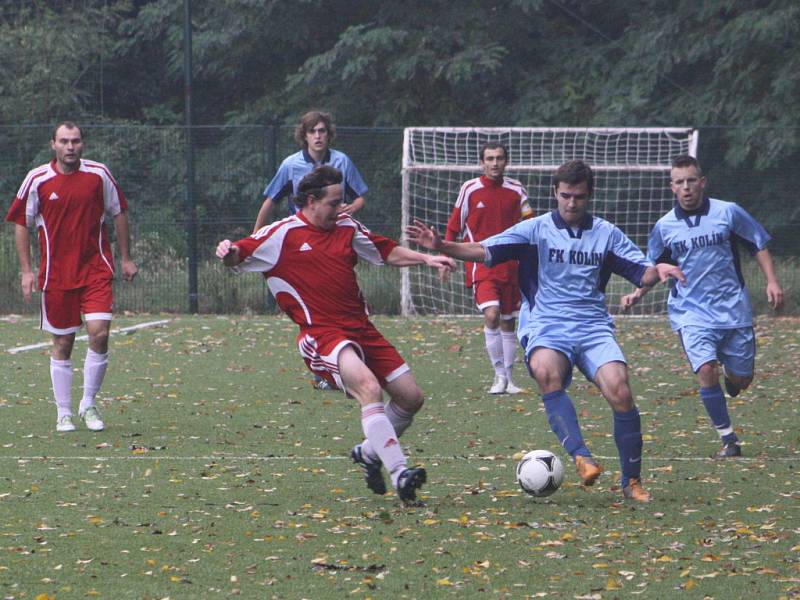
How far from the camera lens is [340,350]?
7.28 meters

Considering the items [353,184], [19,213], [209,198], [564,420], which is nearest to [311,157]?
[353,184]

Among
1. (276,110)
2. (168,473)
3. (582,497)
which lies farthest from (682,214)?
(276,110)

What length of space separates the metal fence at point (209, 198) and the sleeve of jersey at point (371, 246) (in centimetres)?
1321

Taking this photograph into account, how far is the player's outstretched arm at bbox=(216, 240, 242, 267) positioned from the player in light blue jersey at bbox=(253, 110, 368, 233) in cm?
371

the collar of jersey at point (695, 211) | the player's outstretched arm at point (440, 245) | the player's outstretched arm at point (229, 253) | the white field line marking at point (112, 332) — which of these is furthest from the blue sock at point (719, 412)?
the white field line marking at point (112, 332)

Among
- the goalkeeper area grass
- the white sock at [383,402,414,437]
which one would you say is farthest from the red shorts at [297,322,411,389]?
the goalkeeper area grass

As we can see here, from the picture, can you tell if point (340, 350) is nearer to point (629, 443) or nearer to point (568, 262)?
point (568, 262)

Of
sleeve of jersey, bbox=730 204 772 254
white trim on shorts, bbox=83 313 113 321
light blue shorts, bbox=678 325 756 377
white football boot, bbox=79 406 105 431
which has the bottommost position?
white football boot, bbox=79 406 105 431

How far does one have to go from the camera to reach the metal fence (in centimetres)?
2105

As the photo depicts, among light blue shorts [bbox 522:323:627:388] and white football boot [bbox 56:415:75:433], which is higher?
light blue shorts [bbox 522:323:627:388]

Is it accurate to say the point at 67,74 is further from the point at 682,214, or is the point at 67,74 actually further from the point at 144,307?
the point at 682,214

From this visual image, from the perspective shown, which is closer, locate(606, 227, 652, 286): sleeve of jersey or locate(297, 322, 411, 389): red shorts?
locate(297, 322, 411, 389): red shorts

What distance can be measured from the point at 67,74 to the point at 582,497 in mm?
22594

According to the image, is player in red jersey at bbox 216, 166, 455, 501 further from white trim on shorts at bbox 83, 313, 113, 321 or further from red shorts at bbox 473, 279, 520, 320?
red shorts at bbox 473, 279, 520, 320
